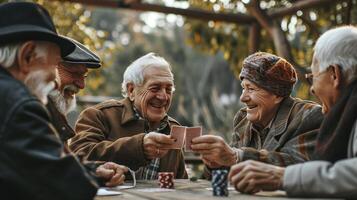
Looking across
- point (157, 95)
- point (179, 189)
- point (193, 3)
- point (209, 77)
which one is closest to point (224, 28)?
point (193, 3)

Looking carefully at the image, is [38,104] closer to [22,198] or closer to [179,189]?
[22,198]

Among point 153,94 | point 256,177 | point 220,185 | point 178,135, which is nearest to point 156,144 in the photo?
point 178,135

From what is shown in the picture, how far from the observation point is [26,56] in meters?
2.15

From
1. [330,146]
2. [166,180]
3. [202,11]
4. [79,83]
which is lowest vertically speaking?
[166,180]

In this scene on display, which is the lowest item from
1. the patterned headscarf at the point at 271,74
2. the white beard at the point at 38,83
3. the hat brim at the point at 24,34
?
the patterned headscarf at the point at 271,74

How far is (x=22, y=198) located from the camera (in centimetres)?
188

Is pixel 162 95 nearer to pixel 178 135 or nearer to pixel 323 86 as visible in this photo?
pixel 178 135

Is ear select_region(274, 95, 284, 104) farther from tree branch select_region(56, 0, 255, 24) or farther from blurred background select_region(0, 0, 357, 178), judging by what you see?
tree branch select_region(56, 0, 255, 24)

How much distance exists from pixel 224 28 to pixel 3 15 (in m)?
6.04

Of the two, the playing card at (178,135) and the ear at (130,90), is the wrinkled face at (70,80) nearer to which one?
the ear at (130,90)

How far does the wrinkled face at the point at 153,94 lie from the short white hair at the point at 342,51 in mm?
1533

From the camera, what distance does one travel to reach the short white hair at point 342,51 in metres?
2.40

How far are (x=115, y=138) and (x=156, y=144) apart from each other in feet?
1.81

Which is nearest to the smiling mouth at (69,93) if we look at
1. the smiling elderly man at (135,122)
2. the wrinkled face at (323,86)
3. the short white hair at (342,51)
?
the smiling elderly man at (135,122)
